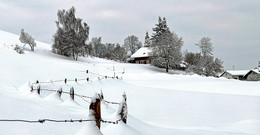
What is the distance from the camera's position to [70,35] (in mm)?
46781

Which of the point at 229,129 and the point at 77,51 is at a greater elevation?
the point at 77,51

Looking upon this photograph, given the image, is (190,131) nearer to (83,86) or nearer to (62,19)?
(83,86)

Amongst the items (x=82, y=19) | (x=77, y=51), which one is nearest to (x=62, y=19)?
(x=82, y=19)

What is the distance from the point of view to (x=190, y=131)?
736 centimetres

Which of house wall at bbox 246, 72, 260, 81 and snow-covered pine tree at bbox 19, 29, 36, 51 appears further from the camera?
house wall at bbox 246, 72, 260, 81

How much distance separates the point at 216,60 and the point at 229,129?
158 feet

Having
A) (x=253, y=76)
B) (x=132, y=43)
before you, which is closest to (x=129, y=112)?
(x=253, y=76)

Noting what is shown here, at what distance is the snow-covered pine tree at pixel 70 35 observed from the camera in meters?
47.1

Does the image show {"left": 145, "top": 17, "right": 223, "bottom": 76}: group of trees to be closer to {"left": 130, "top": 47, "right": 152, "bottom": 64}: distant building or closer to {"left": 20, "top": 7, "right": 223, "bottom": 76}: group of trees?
{"left": 20, "top": 7, "right": 223, "bottom": 76}: group of trees

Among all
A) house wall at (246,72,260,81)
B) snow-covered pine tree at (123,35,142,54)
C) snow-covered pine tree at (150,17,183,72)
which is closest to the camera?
snow-covered pine tree at (150,17,183,72)

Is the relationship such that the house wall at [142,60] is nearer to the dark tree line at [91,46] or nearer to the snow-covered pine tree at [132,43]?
the dark tree line at [91,46]

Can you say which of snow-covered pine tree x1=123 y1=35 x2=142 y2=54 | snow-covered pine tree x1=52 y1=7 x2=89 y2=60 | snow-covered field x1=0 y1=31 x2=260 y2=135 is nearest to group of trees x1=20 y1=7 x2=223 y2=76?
snow-covered pine tree x1=52 y1=7 x2=89 y2=60

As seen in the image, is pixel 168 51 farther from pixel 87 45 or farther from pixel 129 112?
pixel 129 112

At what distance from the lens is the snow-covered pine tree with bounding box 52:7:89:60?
155 ft
